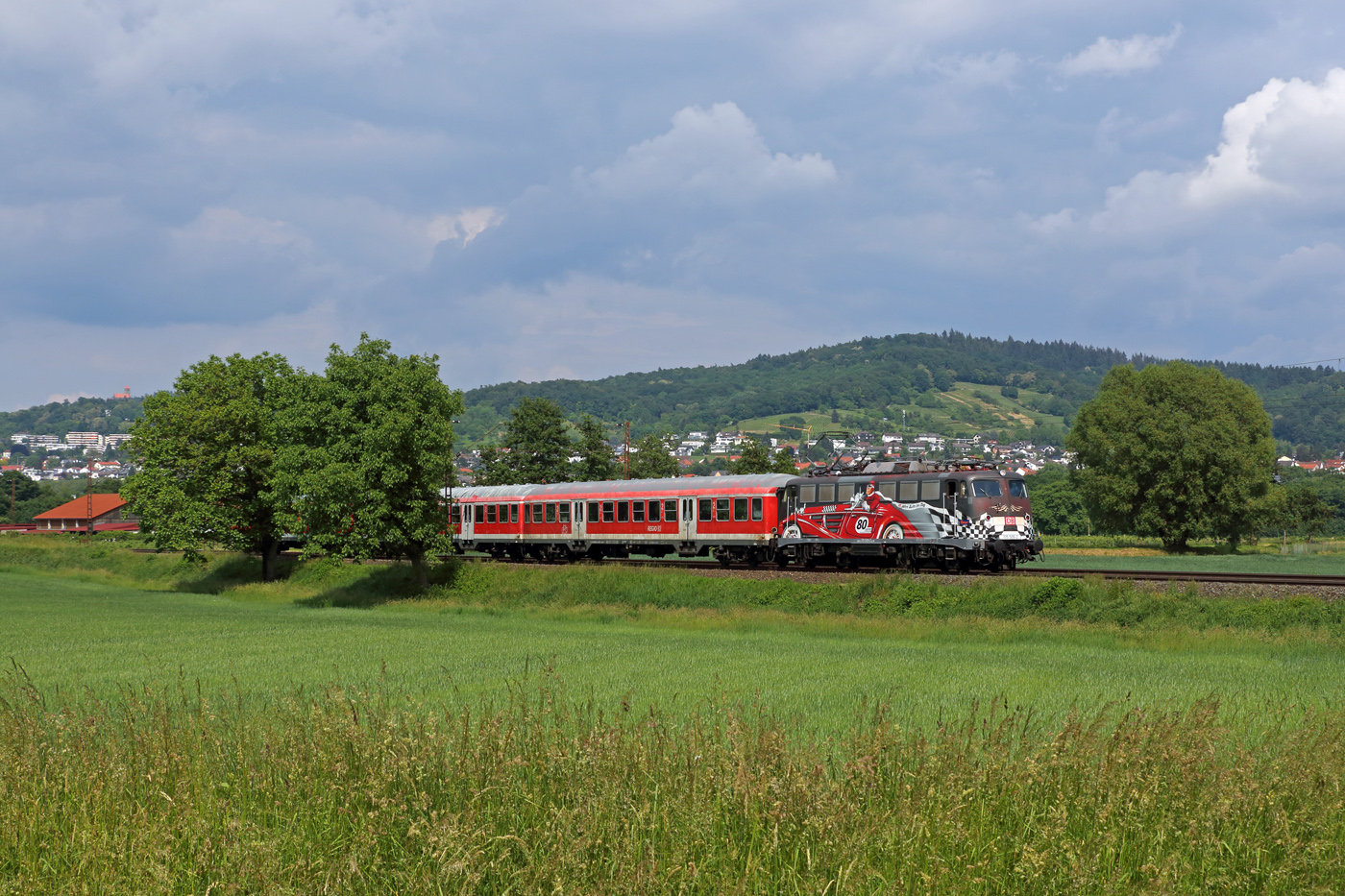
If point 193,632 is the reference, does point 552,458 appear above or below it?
above

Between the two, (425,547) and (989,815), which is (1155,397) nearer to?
(425,547)

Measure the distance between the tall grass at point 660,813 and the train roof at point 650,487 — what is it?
31786mm

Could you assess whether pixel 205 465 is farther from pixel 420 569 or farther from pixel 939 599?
pixel 939 599

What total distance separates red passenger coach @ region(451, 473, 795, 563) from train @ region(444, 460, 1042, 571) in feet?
0.17

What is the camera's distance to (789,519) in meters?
38.6

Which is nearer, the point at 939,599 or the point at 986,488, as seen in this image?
the point at 939,599

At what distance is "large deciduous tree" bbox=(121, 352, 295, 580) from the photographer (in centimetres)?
5062

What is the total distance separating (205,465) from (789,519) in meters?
31.6

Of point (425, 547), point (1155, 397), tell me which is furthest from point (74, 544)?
point (1155, 397)

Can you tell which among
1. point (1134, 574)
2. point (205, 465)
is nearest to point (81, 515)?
point (205, 465)

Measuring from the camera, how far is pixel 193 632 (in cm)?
2767

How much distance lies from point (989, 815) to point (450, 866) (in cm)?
354

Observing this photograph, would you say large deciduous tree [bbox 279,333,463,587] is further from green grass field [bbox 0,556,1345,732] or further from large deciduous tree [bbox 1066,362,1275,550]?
large deciduous tree [bbox 1066,362,1275,550]

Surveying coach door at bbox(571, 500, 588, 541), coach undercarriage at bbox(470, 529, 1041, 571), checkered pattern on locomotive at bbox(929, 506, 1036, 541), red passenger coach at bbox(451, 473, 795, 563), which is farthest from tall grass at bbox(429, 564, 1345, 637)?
coach door at bbox(571, 500, 588, 541)
